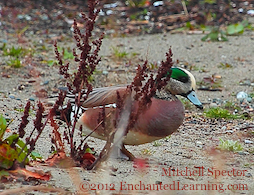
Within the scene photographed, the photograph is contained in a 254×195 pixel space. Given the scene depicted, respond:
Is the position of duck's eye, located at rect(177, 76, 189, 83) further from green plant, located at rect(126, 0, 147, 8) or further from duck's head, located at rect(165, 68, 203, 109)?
green plant, located at rect(126, 0, 147, 8)

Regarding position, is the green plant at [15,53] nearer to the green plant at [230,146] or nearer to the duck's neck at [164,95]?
the duck's neck at [164,95]

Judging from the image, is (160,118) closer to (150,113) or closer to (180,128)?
(150,113)

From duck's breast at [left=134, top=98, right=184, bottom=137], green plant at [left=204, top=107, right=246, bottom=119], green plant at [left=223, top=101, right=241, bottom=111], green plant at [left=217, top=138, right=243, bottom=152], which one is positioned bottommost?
green plant at [left=223, top=101, right=241, bottom=111]

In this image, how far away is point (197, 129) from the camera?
4.79 meters

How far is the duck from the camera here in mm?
3488

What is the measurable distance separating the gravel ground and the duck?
8.3 inches

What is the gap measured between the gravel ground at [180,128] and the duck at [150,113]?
21 cm

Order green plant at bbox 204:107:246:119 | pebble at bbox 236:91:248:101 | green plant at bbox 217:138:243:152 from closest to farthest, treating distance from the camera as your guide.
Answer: green plant at bbox 217:138:243:152, green plant at bbox 204:107:246:119, pebble at bbox 236:91:248:101

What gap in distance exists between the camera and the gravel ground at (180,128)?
2969 mm

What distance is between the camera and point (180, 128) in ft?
15.8

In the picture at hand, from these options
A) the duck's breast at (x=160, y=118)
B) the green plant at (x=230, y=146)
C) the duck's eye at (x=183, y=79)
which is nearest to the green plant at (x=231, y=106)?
the green plant at (x=230, y=146)

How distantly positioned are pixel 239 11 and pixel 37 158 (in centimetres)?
687

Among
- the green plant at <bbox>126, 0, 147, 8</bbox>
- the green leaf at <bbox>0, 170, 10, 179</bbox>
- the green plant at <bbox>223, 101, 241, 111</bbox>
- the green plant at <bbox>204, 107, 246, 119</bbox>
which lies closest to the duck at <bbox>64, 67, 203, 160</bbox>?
the green leaf at <bbox>0, 170, 10, 179</bbox>

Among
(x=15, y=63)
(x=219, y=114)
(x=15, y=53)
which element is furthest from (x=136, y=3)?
(x=219, y=114)
